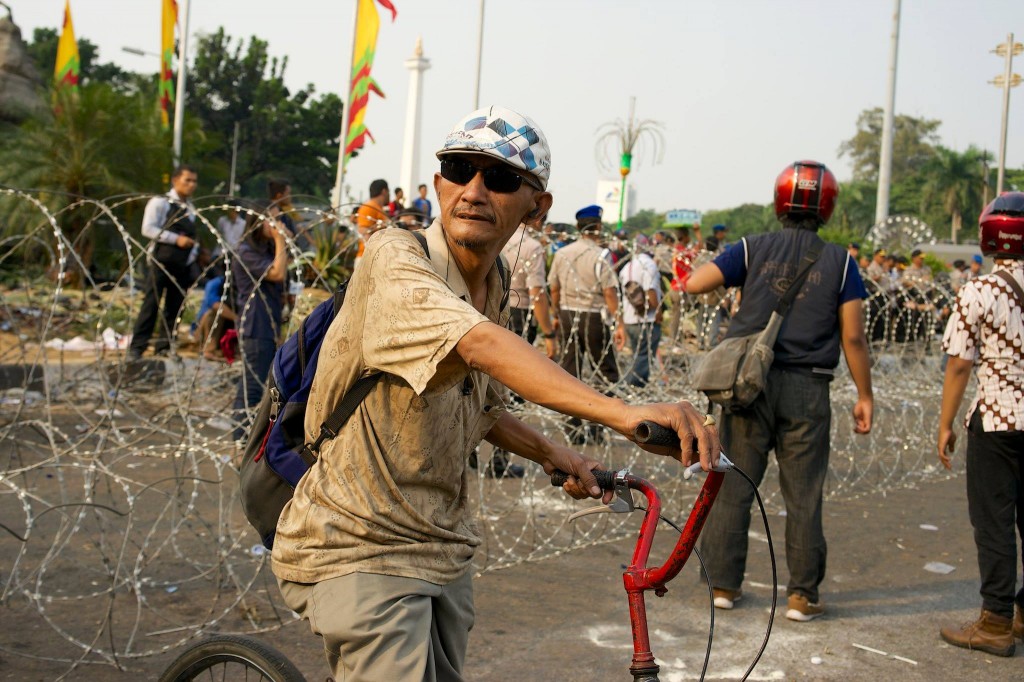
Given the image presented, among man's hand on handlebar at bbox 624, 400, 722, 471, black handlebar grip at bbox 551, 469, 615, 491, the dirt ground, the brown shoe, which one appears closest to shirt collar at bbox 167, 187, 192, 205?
the dirt ground

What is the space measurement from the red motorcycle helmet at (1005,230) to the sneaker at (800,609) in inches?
72.4

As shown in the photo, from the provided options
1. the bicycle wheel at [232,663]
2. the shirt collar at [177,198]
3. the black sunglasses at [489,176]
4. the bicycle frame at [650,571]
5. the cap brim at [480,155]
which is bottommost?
the bicycle wheel at [232,663]

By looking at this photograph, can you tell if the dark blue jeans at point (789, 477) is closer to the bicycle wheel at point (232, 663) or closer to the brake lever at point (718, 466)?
the bicycle wheel at point (232, 663)

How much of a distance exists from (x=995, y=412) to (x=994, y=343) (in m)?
0.33

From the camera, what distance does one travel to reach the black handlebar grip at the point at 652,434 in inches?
71.0

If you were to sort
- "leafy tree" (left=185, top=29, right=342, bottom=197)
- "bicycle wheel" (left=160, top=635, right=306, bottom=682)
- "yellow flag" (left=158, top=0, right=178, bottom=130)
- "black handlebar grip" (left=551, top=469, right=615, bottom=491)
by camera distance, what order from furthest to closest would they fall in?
"leafy tree" (left=185, top=29, right=342, bottom=197) → "yellow flag" (left=158, top=0, right=178, bottom=130) → "bicycle wheel" (left=160, top=635, right=306, bottom=682) → "black handlebar grip" (left=551, top=469, right=615, bottom=491)

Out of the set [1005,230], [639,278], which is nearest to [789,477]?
[1005,230]

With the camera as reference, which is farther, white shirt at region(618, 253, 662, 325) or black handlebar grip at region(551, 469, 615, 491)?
white shirt at region(618, 253, 662, 325)

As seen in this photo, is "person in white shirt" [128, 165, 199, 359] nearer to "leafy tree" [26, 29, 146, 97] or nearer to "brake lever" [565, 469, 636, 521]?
"brake lever" [565, 469, 636, 521]

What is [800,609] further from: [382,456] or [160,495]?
[160,495]

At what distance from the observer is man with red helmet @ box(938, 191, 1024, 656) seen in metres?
4.80

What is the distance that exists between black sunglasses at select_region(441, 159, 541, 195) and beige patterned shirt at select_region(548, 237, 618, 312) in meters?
6.67

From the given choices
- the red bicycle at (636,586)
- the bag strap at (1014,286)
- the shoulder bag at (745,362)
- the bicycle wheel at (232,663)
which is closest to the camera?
the red bicycle at (636,586)

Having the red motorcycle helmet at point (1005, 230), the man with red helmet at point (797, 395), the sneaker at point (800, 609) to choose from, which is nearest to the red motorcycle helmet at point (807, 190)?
the man with red helmet at point (797, 395)
